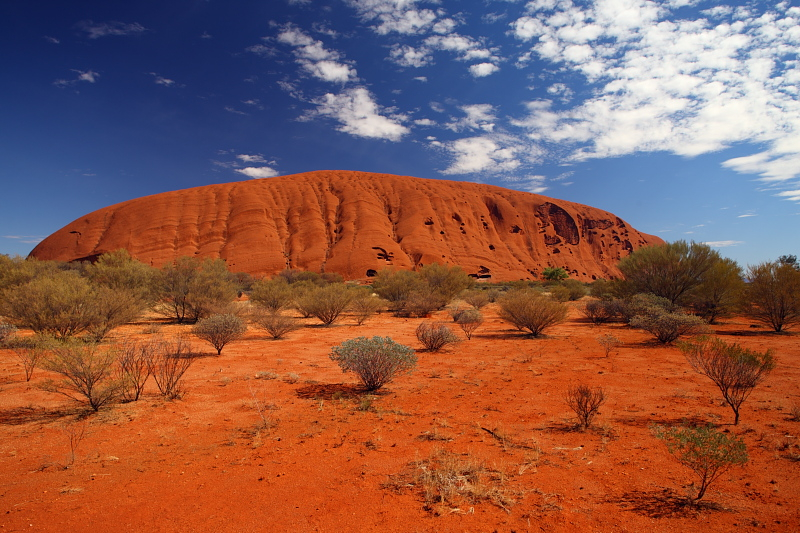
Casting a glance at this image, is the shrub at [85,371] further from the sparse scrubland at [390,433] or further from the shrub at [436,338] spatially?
the shrub at [436,338]

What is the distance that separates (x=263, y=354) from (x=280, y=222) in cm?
5802

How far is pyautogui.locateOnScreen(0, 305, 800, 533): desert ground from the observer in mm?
3215

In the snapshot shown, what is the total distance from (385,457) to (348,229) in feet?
198

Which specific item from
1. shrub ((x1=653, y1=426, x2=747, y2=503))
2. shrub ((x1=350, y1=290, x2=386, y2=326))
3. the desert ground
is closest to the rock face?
shrub ((x1=350, y1=290, x2=386, y2=326))

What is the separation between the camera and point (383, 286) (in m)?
26.1

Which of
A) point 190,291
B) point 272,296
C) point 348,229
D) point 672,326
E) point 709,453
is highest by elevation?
point 348,229

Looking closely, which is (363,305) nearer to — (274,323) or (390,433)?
(274,323)

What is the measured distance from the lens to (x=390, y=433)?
521 centimetres

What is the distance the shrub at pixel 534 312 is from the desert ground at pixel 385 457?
223 inches

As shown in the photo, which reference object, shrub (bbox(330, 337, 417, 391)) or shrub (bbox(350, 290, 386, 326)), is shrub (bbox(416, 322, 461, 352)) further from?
shrub (bbox(350, 290, 386, 326))

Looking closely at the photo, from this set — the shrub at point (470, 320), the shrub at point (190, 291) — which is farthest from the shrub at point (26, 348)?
the shrub at point (470, 320)

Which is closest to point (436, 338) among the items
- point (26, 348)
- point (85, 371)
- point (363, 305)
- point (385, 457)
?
point (385, 457)

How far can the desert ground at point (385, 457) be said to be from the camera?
3215mm

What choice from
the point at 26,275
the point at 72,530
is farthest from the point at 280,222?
the point at 72,530
